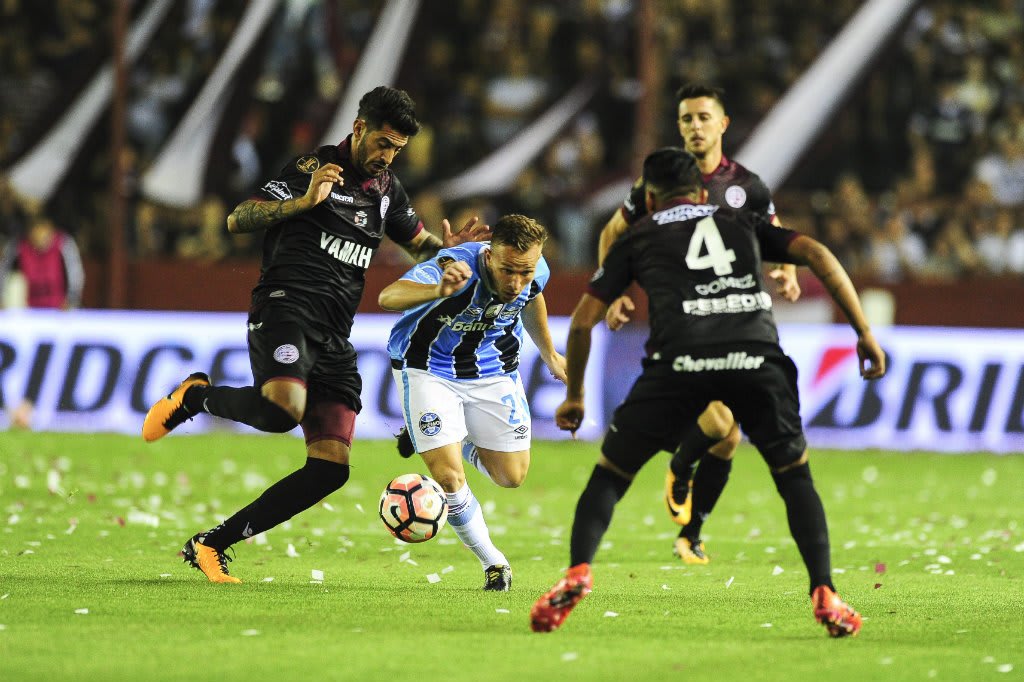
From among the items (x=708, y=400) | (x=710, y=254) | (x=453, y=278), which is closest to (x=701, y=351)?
(x=708, y=400)

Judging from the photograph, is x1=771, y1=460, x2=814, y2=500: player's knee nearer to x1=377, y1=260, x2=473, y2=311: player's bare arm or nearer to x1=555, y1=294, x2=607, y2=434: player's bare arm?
x1=555, y1=294, x2=607, y2=434: player's bare arm

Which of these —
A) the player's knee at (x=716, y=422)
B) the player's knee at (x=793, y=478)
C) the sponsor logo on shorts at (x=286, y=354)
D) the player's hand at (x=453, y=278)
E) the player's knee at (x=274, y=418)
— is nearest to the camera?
the player's knee at (x=793, y=478)

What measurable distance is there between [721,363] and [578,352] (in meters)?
0.58

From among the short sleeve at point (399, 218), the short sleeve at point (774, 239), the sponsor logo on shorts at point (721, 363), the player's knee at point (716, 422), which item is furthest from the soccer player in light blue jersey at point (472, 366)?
the sponsor logo on shorts at point (721, 363)

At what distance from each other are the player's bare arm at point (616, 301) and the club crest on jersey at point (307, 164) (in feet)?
5.03

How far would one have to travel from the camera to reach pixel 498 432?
8453 mm

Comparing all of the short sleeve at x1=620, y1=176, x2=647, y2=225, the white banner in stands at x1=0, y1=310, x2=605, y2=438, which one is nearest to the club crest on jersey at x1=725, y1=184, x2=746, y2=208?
the short sleeve at x1=620, y1=176, x2=647, y2=225

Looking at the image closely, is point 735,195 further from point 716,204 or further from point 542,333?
point 542,333

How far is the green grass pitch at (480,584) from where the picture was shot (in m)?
5.89

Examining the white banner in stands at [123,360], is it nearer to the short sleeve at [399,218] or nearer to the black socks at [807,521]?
the short sleeve at [399,218]

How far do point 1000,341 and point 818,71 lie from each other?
16.8 feet

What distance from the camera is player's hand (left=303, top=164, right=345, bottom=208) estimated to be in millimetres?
7793

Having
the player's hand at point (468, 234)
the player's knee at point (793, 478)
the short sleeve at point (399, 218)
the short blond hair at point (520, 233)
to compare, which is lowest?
the player's knee at point (793, 478)

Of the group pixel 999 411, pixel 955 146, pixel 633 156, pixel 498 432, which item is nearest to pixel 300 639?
pixel 498 432
